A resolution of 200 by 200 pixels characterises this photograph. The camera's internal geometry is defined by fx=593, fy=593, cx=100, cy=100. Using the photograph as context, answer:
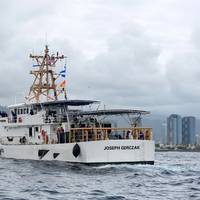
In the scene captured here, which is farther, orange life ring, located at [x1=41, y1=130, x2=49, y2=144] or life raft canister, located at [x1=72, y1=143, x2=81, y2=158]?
orange life ring, located at [x1=41, y1=130, x2=49, y2=144]

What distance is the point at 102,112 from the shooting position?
5200 cm

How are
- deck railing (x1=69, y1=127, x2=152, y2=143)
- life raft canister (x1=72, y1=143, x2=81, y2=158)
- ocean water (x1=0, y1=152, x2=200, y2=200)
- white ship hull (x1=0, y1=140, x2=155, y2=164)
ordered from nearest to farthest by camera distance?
ocean water (x1=0, y1=152, x2=200, y2=200)
white ship hull (x1=0, y1=140, x2=155, y2=164)
life raft canister (x1=72, y1=143, x2=81, y2=158)
deck railing (x1=69, y1=127, x2=152, y2=143)

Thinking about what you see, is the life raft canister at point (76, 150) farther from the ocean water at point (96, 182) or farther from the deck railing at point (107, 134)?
the ocean water at point (96, 182)

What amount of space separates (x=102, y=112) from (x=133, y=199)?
75.4ft

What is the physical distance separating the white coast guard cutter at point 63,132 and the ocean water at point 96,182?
1.48m

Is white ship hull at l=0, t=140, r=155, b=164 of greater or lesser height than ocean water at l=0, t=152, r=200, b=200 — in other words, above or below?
above

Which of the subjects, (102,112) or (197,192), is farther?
(102,112)

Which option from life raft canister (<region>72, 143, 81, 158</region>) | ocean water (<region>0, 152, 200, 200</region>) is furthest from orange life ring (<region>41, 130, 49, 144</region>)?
life raft canister (<region>72, 143, 81, 158</region>)

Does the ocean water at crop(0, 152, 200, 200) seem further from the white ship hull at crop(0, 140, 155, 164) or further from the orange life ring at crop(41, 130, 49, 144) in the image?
the orange life ring at crop(41, 130, 49, 144)

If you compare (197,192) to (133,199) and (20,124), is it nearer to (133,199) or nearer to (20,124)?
(133,199)

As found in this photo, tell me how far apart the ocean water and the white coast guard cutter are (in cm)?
148

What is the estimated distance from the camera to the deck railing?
165 ft

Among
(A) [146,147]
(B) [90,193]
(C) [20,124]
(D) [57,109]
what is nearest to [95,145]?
(A) [146,147]

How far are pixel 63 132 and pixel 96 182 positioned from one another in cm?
1711
